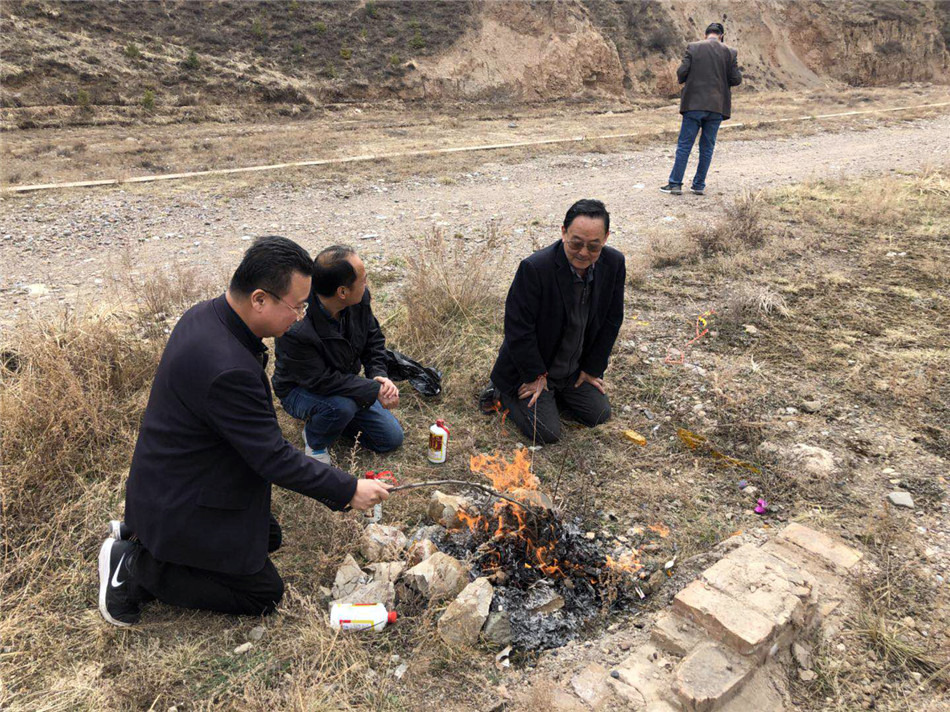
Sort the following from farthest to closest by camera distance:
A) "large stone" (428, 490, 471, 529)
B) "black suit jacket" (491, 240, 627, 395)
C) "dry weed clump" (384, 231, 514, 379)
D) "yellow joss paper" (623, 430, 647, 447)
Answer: "dry weed clump" (384, 231, 514, 379) → "yellow joss paper" (623, 430, 647, 447) → "black suit jacket" (491, 240, 627, 395) → "large stone" (428, 490, 471, 529)

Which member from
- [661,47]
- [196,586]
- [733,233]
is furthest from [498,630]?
[661,47]

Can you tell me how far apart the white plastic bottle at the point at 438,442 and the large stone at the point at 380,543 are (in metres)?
0.69

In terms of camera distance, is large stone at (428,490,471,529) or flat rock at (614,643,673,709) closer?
flat rock at (614,643,673,709)

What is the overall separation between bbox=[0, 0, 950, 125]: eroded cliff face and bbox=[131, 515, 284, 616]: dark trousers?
13.6 m

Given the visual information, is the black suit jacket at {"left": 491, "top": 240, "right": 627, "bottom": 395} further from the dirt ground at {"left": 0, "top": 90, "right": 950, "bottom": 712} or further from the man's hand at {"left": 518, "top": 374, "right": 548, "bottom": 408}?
the dirt ground at {"left": 0, "top": 90, "right": 950, "bottom": 712}

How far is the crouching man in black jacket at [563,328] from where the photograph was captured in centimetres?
363

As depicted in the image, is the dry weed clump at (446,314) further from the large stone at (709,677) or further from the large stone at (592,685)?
the large stone at (709,677)

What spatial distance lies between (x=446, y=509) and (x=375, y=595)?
627 millimetres

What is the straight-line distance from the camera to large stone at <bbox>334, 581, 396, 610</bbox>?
266cm

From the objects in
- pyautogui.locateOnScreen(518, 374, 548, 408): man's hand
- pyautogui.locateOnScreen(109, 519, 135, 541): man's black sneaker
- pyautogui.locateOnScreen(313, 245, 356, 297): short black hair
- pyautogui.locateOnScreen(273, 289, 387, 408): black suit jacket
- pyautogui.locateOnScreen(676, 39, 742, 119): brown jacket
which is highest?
pyautogui.locateOnScreen(676, 39, 742, 119): brown jacket

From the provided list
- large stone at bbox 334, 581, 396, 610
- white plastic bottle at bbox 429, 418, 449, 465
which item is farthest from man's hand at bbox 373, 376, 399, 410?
large stone at bbox 334, 581, 396, 610

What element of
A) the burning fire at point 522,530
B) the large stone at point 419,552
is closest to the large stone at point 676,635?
the burning fire at point 522,530

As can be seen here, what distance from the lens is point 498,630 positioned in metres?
2.58

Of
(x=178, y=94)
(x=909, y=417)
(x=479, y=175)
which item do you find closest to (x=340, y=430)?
(x=909, y=417)
